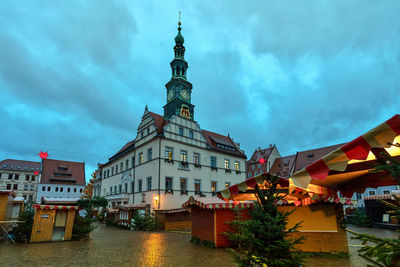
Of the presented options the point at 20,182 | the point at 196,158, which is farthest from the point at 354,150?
the point at 20,182

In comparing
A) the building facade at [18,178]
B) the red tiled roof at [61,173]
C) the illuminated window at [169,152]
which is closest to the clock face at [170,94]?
the illuminated window at [169,152]

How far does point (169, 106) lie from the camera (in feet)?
111

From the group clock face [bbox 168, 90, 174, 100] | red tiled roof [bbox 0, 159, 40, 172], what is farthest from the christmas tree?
red tiled roof [bbox 0, 159, 40, 172]

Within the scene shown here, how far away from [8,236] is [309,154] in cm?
4259

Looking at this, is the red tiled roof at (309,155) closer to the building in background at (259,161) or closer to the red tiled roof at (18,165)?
the building in background at (259,161)

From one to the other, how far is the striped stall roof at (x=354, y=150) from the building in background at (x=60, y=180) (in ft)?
209

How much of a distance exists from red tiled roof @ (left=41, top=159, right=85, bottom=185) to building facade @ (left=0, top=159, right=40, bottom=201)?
6.39 m

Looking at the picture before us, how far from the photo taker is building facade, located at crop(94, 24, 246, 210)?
27.1 m

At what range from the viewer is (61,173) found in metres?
59.0

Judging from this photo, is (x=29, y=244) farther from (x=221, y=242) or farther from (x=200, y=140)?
(x=200, y=140)

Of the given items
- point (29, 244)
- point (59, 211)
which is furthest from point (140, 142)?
point (29, 244)

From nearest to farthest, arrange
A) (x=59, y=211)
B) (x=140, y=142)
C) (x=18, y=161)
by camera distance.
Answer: (x=59, y=211), (x=140, y=142), (x=18, y=161)

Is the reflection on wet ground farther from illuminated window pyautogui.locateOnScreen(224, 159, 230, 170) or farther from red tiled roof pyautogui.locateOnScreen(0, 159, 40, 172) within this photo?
red tiled roof pyautogui.locateOnScreen(0, 159, 40, 172)

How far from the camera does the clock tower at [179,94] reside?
108 ft
